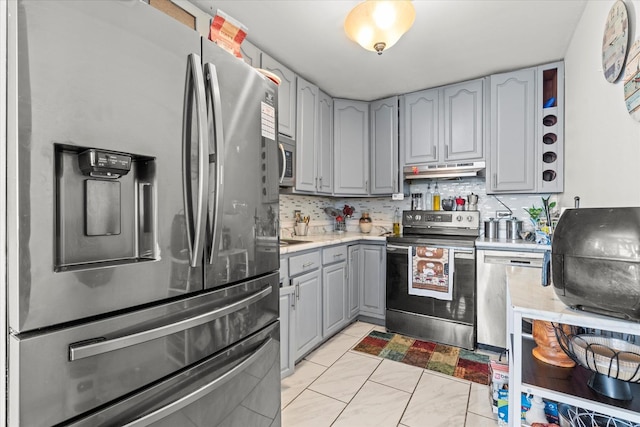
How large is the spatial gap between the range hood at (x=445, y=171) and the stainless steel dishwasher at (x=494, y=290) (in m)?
0.84

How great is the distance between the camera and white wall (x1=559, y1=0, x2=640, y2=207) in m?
1.22

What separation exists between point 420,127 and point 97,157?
3.03 meters

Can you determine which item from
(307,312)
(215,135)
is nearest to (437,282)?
(307,312)

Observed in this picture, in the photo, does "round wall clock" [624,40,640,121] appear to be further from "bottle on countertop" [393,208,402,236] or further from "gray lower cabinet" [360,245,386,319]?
"bottle on countertop" [393,208,402,236]

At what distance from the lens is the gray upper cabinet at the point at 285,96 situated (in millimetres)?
2506

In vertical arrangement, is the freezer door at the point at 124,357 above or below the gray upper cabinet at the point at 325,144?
below

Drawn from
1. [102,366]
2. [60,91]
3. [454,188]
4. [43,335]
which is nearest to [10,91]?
[60,91]

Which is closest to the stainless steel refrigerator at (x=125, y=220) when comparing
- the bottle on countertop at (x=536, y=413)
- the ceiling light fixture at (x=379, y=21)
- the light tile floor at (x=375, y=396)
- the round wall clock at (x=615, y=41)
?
the light tile floor at (x=375, y=396)

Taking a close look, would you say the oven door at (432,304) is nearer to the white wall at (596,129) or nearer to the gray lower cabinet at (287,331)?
the white wall at (596,129)

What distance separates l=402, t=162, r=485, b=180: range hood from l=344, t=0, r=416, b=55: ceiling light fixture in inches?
61.4

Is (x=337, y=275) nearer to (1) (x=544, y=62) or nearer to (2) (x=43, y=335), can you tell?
(2) (x=43, y=335)

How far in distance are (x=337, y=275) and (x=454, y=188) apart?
1612mm

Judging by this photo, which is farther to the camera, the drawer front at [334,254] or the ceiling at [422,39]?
the drawer front at [334,254]

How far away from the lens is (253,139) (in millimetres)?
1190
